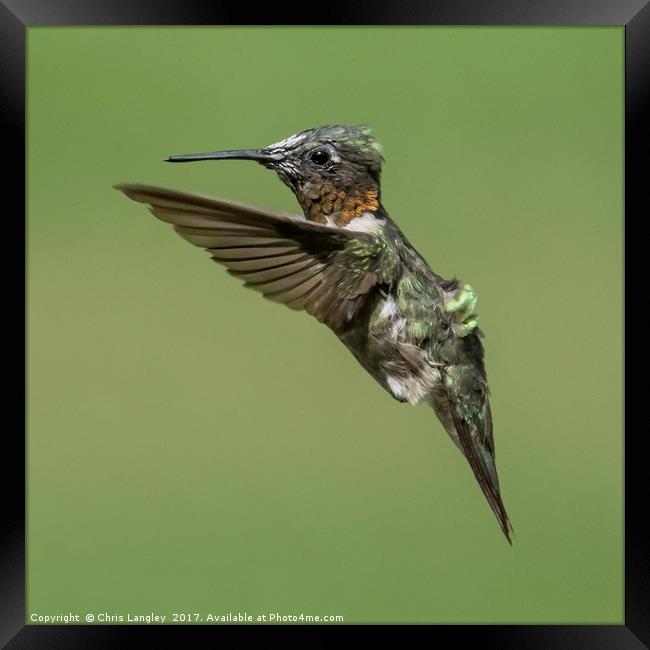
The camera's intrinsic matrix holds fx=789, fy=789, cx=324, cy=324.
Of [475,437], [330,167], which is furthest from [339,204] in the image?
[475,437]

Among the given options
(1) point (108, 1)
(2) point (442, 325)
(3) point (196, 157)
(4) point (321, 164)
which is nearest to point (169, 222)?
(3) point (196, 157)

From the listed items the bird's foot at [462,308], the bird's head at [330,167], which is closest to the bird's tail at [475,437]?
the bird's foot at [462,308]

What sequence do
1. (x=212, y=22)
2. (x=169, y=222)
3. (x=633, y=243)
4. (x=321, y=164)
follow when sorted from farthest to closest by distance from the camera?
(x=633, y=243) → (x=212, y=22) → (x=321, y=164) → (x=169, y=222)

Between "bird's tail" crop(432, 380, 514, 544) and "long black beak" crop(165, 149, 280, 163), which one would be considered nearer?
"long black beak" crop(165, 149, 280, 163)

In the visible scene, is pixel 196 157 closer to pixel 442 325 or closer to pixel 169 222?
pixel 169 222

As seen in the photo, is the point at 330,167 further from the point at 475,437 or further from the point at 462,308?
the point at 475,437

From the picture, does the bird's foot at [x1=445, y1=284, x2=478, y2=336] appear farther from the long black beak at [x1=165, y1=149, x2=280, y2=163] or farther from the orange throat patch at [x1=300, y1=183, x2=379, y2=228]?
the long black beak at [x1=165, y1=149, x2=280, y2=163]

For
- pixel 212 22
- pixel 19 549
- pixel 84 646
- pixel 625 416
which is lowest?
pixel 84 646

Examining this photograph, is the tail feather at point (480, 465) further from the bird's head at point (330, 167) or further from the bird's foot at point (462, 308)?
the bird's head at point (330, 167)

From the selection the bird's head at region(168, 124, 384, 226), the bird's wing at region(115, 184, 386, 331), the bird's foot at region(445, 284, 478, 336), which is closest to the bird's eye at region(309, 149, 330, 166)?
the bird's head at region(168, 124, 384, 226)
